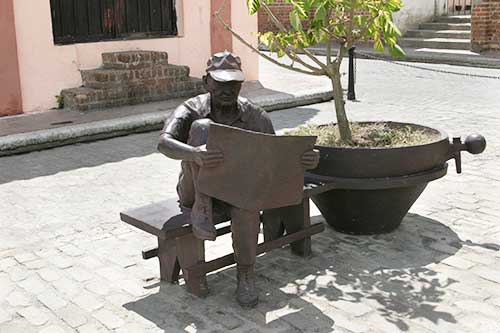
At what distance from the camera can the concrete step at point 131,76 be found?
30.0ft

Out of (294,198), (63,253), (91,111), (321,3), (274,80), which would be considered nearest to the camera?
(294,198)

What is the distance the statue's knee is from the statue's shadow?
2.70 feet

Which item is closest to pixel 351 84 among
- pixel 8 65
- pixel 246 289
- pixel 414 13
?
pixel 8 65

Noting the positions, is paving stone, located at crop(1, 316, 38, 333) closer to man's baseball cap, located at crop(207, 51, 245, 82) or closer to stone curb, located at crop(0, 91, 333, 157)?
man's baseball cap, located at crop(207, 51, 245, 82)

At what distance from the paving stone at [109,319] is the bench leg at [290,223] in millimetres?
1146

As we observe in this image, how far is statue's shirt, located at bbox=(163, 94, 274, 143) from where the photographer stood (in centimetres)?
368

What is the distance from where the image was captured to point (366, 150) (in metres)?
4.13

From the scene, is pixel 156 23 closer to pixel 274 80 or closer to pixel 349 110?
pixel 274 80

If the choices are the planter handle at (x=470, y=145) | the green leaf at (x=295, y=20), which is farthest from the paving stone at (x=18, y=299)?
the planter handle at (x=470, y=145)

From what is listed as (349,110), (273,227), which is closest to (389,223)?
(273,227)

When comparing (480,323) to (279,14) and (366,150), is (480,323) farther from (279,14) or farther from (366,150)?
(279,14)

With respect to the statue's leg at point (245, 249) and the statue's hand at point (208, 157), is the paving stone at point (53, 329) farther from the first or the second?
the statue's hand at point (208, 157)

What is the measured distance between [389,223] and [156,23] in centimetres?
682

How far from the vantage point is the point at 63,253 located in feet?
14.4
